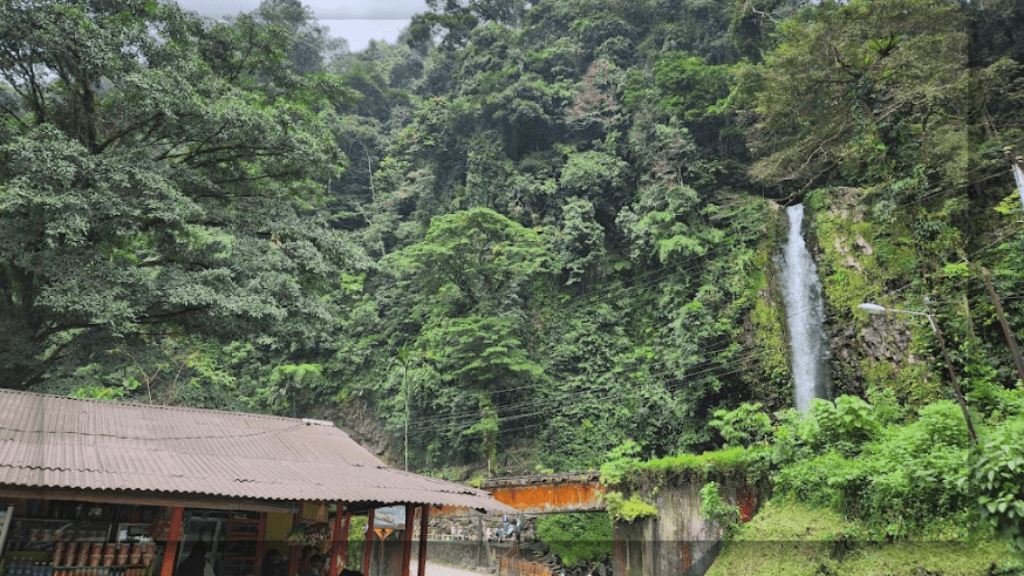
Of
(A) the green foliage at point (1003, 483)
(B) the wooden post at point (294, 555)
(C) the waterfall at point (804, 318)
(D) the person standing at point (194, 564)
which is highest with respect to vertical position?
(C) the waterfall at point (804, 318)

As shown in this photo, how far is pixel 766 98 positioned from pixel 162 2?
1680 cm

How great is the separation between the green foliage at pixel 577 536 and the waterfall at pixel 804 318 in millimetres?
7153

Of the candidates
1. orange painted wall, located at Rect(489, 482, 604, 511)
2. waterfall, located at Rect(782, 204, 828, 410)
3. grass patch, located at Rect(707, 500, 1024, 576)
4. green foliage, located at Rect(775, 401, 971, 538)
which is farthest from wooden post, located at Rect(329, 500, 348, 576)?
waterfall, located at Rect(782, 204, 828, 410)

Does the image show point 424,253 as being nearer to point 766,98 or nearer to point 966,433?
point 766,98

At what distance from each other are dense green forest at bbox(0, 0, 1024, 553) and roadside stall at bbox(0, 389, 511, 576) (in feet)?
13.6

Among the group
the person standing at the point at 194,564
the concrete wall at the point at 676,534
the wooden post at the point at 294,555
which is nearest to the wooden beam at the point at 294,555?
the wooden post at the point at 294,555

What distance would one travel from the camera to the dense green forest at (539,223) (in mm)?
12297

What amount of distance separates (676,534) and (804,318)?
8.81 m

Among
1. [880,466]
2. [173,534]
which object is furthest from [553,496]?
[173,534]

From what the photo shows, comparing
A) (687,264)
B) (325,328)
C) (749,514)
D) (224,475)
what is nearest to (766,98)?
(687,264)

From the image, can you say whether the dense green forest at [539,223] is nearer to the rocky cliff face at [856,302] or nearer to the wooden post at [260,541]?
the rocky cliff face at [856,302]

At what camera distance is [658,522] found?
Answer: 14289 mm

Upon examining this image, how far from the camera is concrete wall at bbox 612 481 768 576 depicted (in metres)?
12.1

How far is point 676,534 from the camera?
13734 millimetres
